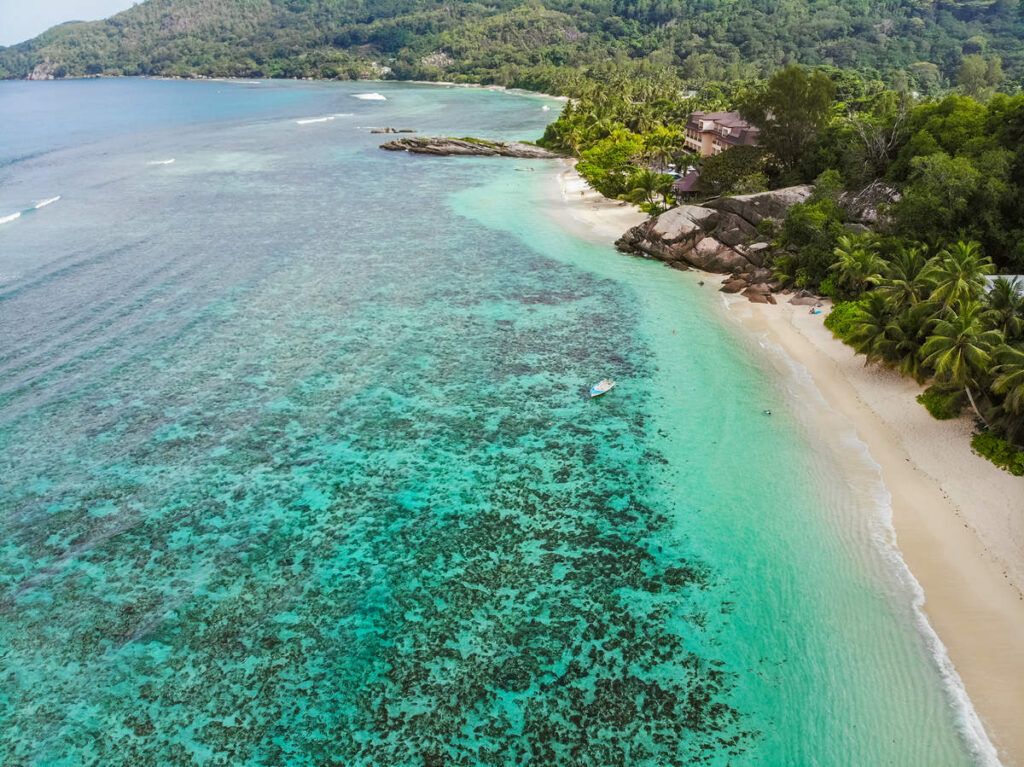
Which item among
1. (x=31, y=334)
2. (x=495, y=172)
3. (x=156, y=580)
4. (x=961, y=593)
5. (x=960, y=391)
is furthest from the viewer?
(x=495, y=172)

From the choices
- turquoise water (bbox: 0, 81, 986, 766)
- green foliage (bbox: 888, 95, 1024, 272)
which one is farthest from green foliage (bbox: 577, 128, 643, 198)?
green foliage (bbox: 888, 95, 1024, 272)

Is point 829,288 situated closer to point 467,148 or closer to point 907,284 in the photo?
point 907,284

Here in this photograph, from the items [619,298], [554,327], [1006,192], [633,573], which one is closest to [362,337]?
[554,327]

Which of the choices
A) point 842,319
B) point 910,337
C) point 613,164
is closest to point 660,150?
point 613,164

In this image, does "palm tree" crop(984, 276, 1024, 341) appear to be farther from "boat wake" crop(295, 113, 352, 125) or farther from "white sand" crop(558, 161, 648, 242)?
"boat wake" crop(295, 113, 352, 125)

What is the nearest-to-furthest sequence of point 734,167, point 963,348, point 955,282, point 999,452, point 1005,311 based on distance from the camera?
point 999,452 → point 963,348 → point 1005,311 → point 955,282 → point 734,167

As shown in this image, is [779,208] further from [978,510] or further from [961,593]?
[961,593]
